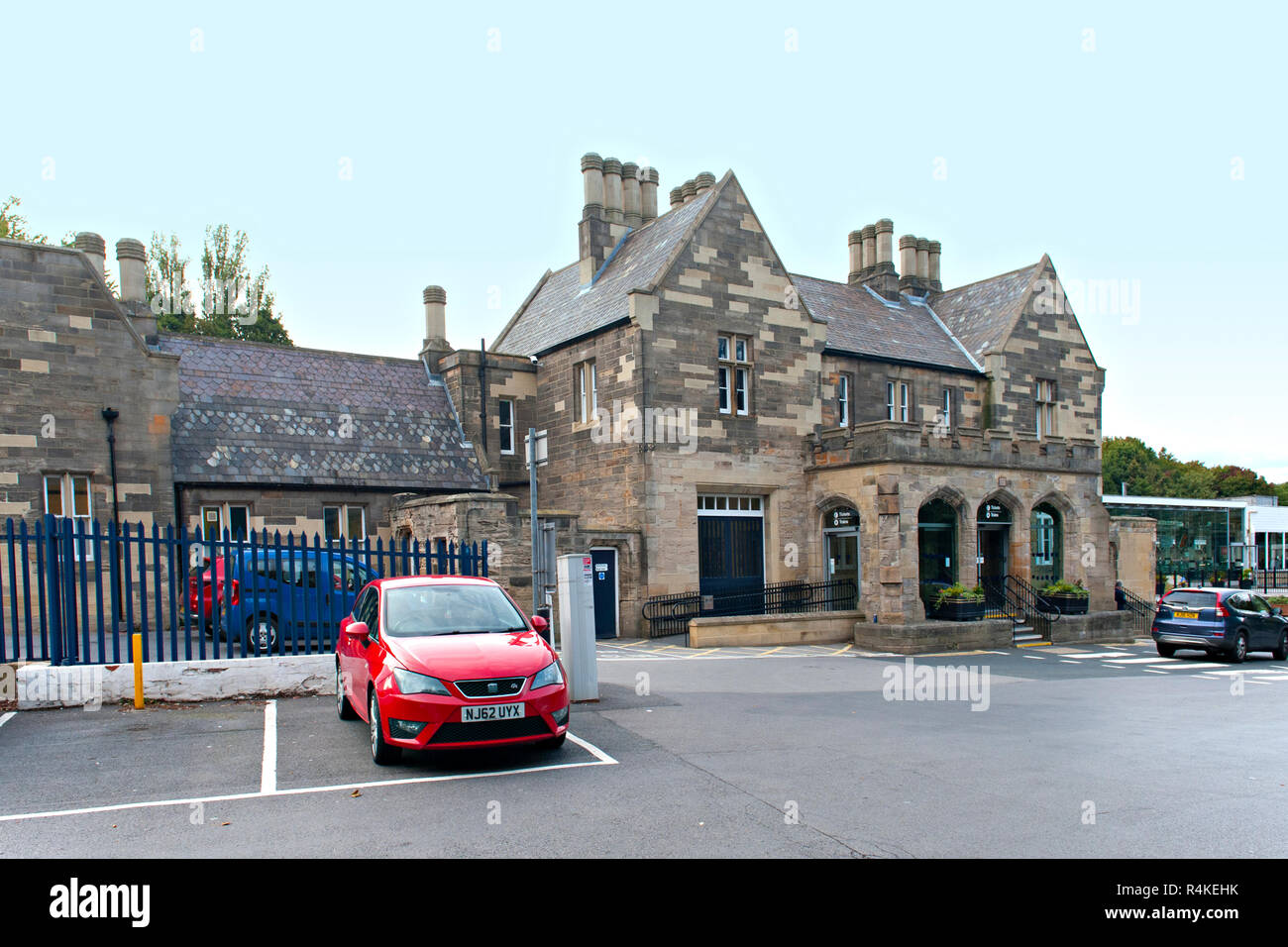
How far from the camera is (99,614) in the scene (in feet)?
34.0

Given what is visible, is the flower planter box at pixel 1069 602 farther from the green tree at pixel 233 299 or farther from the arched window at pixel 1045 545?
the green tree at pixel 233 299

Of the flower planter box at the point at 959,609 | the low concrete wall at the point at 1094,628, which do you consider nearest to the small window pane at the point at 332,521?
the flower planter box at the point at 959,609

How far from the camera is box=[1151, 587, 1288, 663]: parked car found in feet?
66.4

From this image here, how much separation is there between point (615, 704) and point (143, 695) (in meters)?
5.62

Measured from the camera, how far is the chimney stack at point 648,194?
91.4 feet

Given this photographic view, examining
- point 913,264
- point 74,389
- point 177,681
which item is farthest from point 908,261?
point 177,681

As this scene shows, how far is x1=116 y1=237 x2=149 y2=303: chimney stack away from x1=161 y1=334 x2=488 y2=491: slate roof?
1232 mm

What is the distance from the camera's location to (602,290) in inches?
974

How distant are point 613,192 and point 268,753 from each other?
21.6m

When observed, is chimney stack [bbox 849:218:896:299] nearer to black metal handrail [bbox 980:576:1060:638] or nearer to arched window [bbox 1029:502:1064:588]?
arched window [bbox 1029:502:1064:588]

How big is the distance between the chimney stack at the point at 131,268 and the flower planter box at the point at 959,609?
68.4ft

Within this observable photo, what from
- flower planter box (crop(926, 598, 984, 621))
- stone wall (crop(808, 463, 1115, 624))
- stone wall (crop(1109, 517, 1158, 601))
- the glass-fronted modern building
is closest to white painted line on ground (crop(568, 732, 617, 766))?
stone wall (crop(808, 463, 1115, 624))
